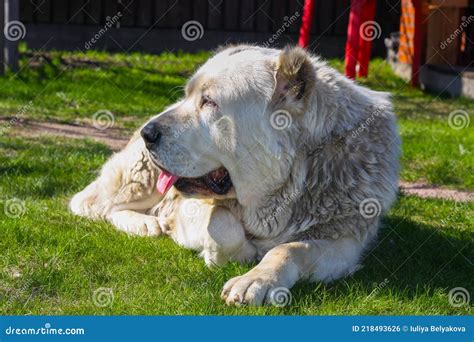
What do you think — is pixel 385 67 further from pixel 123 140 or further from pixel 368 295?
pixel 368 295

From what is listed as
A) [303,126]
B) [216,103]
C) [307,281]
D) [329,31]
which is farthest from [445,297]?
[329,31]

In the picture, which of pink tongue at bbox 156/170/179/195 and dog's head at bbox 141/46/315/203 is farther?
pink tongue at bbox 156/170/179/195

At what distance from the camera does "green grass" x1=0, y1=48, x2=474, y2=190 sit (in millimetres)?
8047

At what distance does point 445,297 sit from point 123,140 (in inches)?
195

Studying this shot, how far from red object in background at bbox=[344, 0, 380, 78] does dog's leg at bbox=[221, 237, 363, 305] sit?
21.1 feet

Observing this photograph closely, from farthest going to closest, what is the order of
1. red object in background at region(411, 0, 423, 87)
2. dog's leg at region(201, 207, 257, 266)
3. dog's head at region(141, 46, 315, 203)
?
red object in background at region(411, 0, 423, 87)
dog's leg at region(201, 207, 257, 266)
dog's head at region(141, 46, 315, 203)

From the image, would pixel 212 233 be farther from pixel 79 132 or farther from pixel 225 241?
pixel 79 132

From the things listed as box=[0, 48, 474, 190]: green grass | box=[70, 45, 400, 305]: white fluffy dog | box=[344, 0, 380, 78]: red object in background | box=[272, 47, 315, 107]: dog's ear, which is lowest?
box=[0, 48, 474, 190]: green grass

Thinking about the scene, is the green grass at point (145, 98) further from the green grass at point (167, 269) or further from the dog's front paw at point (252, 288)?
the dog's front paw at point (252, 288)

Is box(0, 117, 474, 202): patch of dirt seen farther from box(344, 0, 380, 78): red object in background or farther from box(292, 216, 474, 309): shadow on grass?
box(344, 0, 380, 78): red object in background

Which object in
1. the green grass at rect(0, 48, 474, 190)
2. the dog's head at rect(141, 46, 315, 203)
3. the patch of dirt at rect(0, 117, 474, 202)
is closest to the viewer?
the dog's head at rect(141, 46, 315, 203)

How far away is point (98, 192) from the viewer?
585cm

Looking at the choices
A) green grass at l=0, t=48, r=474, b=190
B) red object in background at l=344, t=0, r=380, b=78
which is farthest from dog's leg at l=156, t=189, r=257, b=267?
red object in background at l=344, t=0, r=380, b=78

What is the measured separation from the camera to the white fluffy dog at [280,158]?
458 cm
